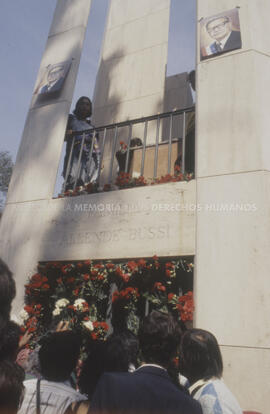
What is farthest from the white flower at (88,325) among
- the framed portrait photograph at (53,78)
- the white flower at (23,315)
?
the framed portrait photograph at (53,78)

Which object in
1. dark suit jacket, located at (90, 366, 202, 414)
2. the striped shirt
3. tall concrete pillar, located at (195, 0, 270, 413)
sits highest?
tall concrete pillar, located at (195, 0, 270, 413)

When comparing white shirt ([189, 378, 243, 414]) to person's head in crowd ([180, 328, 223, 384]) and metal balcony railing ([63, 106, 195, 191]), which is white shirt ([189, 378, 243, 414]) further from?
metal balcony railing ([63, 106, 195, 191])

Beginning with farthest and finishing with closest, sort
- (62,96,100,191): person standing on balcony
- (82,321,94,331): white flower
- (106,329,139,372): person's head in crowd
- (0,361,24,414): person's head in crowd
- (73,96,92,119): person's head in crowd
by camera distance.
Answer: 1. (73,96,92,119): person's head in crowd
2. (62,96,100,191): person standing on balcony
3. (82,321,94,331): white flower
4. (106,329,139,372): person's head in crowd
5. (0,361,24,414): person's head in crowd

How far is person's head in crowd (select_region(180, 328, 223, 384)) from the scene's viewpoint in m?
2.33

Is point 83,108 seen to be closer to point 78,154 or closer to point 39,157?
point 78,154

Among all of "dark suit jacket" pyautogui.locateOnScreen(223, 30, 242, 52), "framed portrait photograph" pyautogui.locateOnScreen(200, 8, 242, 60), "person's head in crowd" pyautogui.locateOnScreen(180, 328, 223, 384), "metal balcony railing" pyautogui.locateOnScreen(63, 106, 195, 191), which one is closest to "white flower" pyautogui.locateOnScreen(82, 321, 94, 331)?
"person's head in crowd" pyautogui.locateOnScreen(180, 328, 223, 384)

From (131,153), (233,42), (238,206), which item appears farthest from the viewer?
(131,153)

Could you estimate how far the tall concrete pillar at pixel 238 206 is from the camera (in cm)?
367

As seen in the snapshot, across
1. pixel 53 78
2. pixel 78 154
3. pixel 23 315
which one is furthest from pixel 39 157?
pixel 23 315

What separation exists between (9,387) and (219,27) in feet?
21.3

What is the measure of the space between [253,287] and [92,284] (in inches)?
93.6

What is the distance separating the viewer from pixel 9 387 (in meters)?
1.13

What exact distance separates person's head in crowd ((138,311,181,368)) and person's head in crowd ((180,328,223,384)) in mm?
422

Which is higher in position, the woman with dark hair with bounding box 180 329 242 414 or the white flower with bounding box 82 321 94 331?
the white flower with bounding box 82 321 94 331
